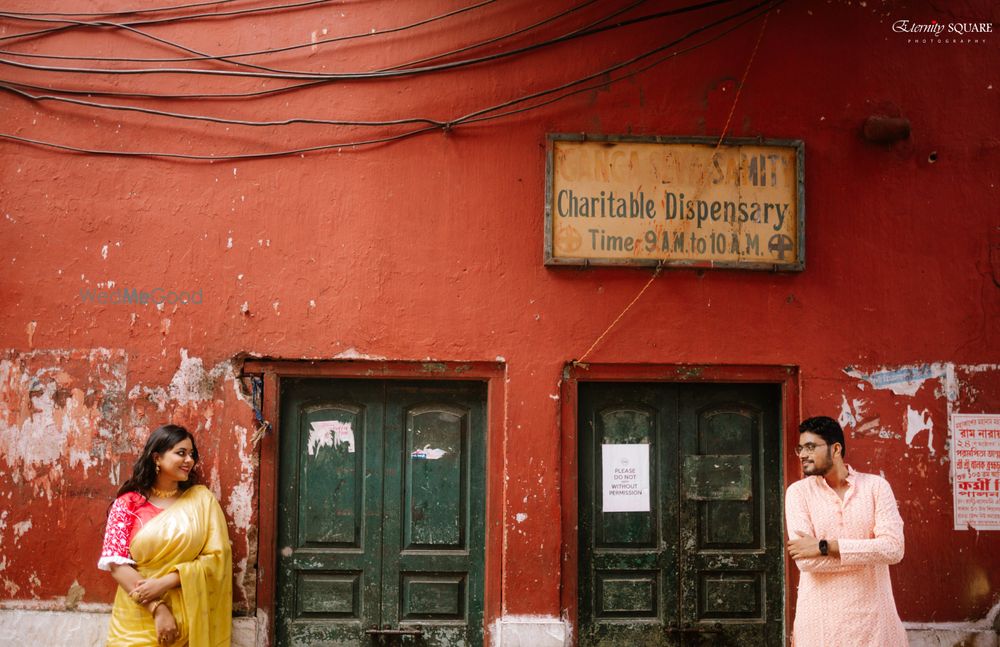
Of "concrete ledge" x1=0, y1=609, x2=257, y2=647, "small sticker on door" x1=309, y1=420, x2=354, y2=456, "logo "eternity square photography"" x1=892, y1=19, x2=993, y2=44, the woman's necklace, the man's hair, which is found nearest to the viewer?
the man's hair

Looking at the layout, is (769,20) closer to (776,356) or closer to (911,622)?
(776,356)

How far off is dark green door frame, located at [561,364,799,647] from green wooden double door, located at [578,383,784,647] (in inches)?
4.1

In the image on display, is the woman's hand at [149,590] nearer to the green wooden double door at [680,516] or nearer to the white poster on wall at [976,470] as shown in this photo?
the green wooden double door at [680,516]

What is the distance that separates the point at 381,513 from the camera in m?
5.09

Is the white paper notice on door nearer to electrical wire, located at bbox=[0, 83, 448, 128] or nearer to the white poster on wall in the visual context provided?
the white poster on wall

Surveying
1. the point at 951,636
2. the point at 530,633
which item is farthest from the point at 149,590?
the point at 951,636

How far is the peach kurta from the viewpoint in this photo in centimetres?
370

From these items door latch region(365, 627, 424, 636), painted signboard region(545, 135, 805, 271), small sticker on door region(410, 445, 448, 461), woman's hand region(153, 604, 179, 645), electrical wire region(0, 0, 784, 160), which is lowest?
door latch region(365, 627, 424, 636)

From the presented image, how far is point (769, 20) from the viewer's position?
524 centimetres

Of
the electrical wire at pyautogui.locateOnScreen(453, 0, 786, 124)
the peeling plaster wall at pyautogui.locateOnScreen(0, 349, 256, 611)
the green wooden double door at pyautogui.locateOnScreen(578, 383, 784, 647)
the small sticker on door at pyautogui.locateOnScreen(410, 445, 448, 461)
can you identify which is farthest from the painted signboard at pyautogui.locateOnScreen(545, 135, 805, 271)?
the peeling plaster wall at pyautogui.locateOnScreen(0, 349, 256, 611)

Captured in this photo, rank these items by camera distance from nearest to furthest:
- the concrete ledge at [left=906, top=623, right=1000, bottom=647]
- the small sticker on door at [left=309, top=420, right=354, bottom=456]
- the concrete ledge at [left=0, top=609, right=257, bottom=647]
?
the concrete ledge at [left=0, top=609, right=257, bottom=647] < the concrete ledge at [left=906, top=623, right=1000, bottom=647] < the small sticker on door at [left=309, top=420, right=354, bottom=456]

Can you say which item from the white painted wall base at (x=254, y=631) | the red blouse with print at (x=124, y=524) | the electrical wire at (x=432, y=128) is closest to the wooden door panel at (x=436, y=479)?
the white painted wall base at (x=254, y=631)

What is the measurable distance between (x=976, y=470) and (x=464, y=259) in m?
3.65

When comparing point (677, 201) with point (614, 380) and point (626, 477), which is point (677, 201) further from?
point (626, 477)
